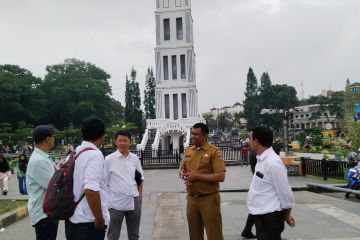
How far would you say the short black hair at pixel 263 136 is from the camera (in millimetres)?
4422

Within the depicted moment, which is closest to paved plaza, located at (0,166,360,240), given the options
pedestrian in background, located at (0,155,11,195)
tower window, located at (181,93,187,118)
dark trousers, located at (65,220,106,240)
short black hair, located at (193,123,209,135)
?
short black hair, located at (193,123,209,135)

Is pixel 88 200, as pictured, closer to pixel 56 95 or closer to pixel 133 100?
pixel 133 100

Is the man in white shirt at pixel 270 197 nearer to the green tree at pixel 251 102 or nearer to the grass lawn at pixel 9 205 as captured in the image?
the grass lawn at pixel 9 205

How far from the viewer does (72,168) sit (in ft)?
12.1

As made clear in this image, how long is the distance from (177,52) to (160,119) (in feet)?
20.8

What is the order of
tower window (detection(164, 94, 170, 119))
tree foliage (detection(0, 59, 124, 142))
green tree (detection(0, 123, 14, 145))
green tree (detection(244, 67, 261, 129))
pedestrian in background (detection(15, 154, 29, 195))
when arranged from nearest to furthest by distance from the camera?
pedestrian in background (detection(15, 154, 29, 195))
tower window (detection(164, 94, 170, 119))
green tree (detection(0, 123, 14, 145))
tree foliage (detection(0, 59, 124, 142))
green tree (detection(244, 67, 261, 129))

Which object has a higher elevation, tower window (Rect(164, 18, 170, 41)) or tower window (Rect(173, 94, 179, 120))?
tower window (Rect(164, 18, 170, 41))

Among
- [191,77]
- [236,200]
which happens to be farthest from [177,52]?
[236,200]

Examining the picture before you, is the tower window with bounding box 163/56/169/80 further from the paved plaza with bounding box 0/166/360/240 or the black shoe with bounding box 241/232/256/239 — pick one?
the black shoe with bounding box 241/232/256/239

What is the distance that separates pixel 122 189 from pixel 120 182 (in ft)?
0.31

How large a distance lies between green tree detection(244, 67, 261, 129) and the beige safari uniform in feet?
261

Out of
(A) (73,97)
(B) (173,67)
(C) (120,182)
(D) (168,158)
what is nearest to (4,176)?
(C) (120,182)

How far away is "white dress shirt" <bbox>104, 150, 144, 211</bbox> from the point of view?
5379mm

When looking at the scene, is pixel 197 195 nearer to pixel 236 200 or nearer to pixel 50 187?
pixel 50 187
